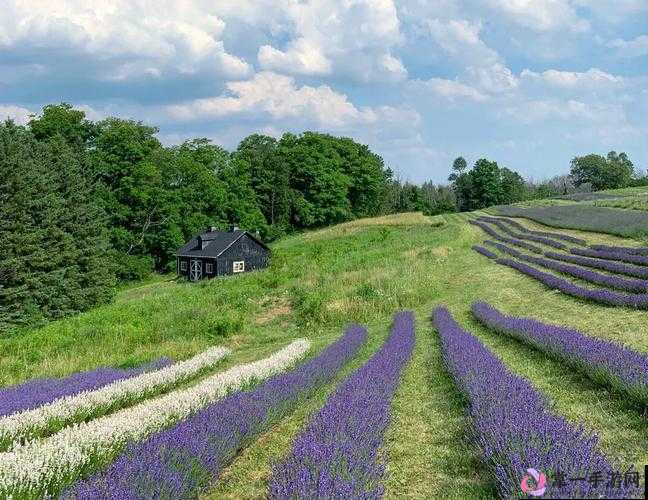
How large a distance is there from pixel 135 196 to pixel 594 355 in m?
54.4

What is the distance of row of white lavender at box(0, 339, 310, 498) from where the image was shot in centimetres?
485

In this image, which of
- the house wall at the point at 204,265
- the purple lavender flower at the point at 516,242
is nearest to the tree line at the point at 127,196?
the house wall at the point at 204,265

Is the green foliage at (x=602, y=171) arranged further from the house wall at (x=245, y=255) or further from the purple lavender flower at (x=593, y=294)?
the purple lavender flower at (x=593, y=294)

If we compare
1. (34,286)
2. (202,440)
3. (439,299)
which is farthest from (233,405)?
(34,286)

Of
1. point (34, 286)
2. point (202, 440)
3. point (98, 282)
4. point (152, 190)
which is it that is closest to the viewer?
point (202, 440)

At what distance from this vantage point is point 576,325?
1334cm

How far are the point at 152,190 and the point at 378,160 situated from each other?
49.7 m

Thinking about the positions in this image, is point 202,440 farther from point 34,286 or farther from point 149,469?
point 34,286

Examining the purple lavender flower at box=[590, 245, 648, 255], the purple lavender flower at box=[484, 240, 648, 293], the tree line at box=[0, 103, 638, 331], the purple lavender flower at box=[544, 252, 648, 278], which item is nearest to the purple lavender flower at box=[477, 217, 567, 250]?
the purple lavender flower at box=[590, 245, 648, 255]

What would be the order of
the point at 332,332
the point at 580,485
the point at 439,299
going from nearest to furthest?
the point at 580,485 → the point at 332,332 → the point at 439,299

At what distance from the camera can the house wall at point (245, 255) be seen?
50228mm

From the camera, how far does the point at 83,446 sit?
5832 mm

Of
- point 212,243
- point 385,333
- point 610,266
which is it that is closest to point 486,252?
point 610,266

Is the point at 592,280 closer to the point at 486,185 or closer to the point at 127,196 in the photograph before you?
the point at 127,196
